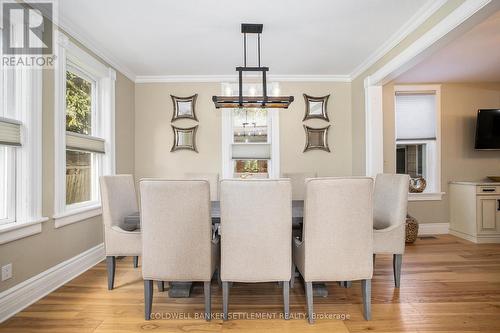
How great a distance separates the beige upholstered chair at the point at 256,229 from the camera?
1.91 m

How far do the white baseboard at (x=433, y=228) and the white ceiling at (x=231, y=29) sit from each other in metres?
2.71

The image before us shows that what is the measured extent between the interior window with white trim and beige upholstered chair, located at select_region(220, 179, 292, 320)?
3.58 metres

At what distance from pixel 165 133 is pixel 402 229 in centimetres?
354

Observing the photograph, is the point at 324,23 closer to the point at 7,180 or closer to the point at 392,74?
the point at 392,74

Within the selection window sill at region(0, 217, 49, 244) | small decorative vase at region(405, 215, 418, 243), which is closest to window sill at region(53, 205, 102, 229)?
window sill at region(0, 217, 49, 244)

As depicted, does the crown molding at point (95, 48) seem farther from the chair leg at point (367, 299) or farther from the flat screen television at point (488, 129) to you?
the flat screen television at point (488, 129)

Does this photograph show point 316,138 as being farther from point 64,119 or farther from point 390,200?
point 64,119

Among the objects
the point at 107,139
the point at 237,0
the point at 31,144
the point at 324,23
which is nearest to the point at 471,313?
the point at 324,23

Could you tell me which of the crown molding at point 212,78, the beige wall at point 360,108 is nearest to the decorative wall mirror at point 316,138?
the beige wall at point 360,108

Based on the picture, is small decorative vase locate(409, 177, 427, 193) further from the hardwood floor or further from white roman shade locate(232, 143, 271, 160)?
white roman shade locate(232, 143, 271, 160)

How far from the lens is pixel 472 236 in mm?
4211

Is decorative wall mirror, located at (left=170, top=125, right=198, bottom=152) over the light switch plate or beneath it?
over

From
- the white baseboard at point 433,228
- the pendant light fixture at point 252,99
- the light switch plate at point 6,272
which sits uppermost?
the pendant light fixture at point 252,99

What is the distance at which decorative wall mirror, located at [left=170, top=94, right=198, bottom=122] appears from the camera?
4.61m
